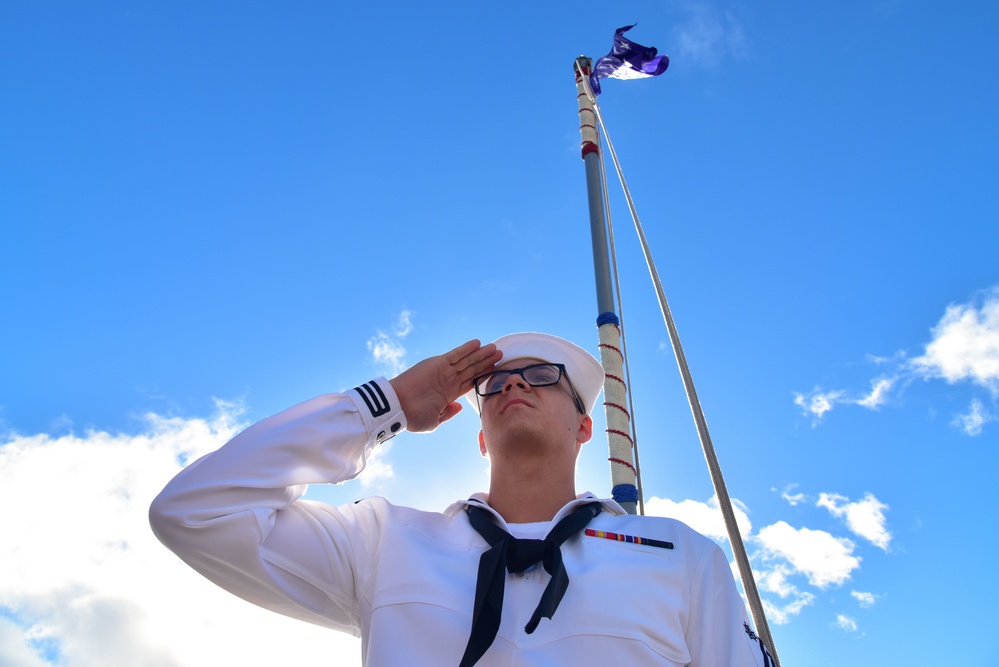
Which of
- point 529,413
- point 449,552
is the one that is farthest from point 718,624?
point 529,413

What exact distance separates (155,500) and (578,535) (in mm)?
1577

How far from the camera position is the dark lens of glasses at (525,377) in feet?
Result: 11.6

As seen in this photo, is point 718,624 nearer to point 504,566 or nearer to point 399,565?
point 504,566

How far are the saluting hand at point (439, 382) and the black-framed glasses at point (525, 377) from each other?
0.17ft

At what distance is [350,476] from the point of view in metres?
3.13

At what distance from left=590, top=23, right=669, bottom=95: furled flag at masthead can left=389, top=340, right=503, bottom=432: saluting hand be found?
612 cm

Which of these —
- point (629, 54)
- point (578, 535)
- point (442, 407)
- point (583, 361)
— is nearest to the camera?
point (578, 535)

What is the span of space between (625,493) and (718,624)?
1.85 metres

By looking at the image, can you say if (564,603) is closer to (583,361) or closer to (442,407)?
(442,407)

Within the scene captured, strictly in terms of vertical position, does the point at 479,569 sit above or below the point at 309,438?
below

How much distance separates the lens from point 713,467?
4535 millimetres

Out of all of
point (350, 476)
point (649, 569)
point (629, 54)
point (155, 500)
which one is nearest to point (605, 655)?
point (649, 569)

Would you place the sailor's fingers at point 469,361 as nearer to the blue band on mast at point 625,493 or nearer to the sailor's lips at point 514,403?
the sailor's lips at point 514,403

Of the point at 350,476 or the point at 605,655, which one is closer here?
the point at 605,655
